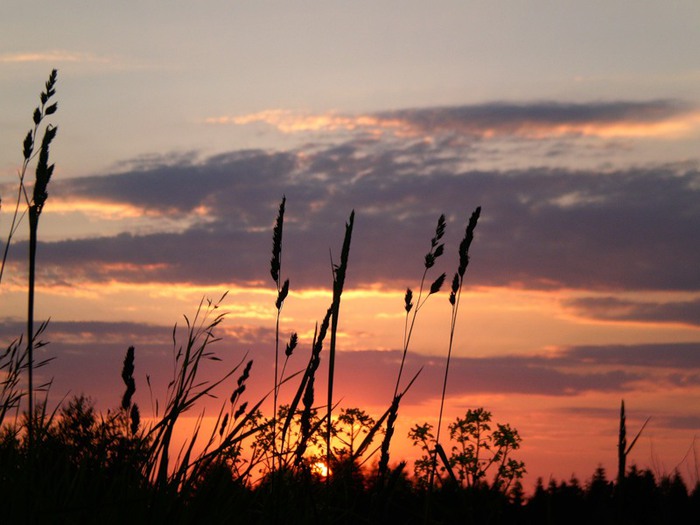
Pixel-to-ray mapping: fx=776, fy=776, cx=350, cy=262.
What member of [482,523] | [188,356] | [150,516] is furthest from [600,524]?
[188,356]

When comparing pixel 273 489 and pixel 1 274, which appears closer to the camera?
pixel 273 489

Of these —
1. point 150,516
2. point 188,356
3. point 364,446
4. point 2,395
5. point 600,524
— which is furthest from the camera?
point 2,395

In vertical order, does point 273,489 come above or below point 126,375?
below

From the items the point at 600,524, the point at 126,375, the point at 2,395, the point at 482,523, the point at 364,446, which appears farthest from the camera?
the point at 2,395

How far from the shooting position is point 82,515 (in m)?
2.92

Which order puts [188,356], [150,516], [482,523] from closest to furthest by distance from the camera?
[150,516] < [188,356] < [482,523]

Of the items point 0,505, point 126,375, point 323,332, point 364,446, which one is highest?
point 323,332

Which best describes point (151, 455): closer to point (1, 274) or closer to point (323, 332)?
point (323, 332)

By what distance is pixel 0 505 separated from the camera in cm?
319

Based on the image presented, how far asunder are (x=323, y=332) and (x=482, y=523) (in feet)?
4.52

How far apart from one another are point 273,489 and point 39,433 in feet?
3.42

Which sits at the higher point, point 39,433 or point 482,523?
point 39,433

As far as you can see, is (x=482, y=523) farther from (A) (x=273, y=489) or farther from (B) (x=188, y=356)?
(B) (x=188, y=356)

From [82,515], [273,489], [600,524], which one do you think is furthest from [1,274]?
[600,524]
